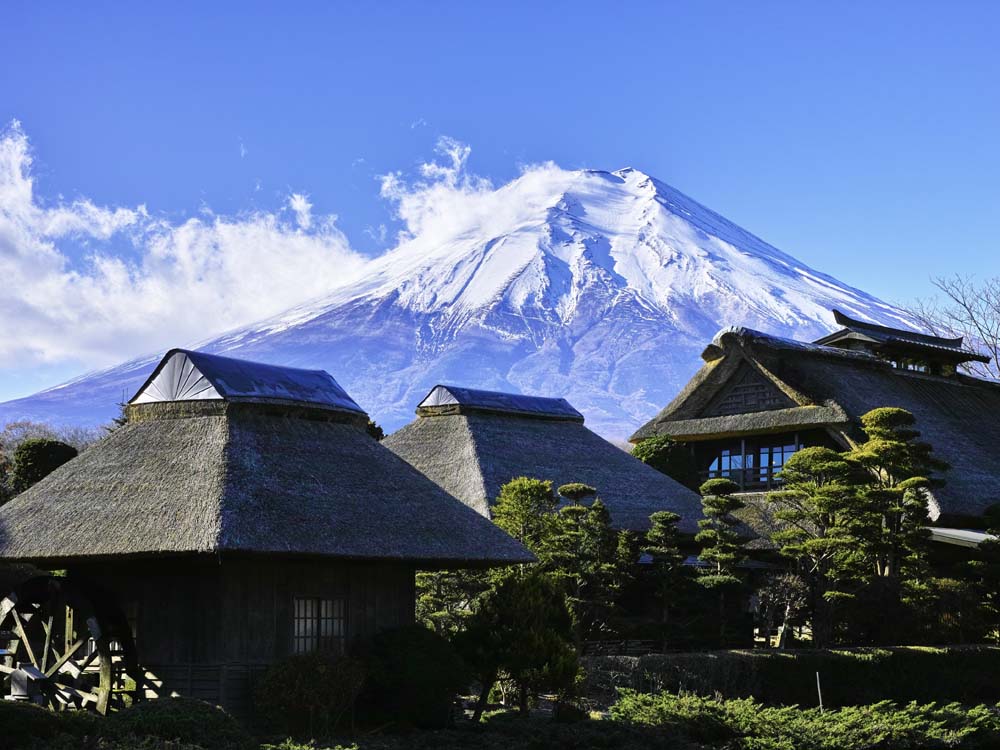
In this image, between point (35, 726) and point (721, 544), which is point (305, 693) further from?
point (721, 544)

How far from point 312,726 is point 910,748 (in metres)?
9.20

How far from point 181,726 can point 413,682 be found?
6587 millimetres

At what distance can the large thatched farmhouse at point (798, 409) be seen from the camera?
3938 centimetres

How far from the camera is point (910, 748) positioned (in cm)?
1988

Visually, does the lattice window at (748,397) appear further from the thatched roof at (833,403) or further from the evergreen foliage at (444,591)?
the evergreen foliage at (444,591)

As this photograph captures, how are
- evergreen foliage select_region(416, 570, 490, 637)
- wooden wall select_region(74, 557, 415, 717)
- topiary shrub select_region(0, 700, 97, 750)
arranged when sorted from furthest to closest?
evergreen foliage select_region(416, 570, 490, 637) → wooden wall select_region(74, 557, 415, 717) → topiary shrub select_region(0, 700, 97, 750)

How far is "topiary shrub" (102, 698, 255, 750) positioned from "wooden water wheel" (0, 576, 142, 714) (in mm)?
5332

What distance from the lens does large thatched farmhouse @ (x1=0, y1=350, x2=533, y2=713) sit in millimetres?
21172

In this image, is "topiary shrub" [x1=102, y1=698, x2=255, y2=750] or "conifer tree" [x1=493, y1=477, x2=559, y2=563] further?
"conifer tree" [x1=493, y1=477, x2=559, y2=563]

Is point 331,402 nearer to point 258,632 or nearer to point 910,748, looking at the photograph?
point 258,632

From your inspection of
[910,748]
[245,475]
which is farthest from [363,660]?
[910,748]

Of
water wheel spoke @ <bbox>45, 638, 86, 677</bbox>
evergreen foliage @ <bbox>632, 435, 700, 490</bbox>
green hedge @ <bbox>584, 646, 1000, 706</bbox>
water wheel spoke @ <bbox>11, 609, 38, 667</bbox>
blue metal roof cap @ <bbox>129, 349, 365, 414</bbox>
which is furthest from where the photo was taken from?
evergreen foliage @ <bbox>632, 435, 700, 490</bbox>

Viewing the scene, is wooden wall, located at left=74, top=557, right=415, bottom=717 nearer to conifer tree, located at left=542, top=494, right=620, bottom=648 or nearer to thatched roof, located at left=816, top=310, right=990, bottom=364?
conifer tree, located at left=542, top=494, right=620, bottom=648

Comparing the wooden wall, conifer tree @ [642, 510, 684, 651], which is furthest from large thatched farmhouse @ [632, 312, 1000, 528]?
the wooden wall
